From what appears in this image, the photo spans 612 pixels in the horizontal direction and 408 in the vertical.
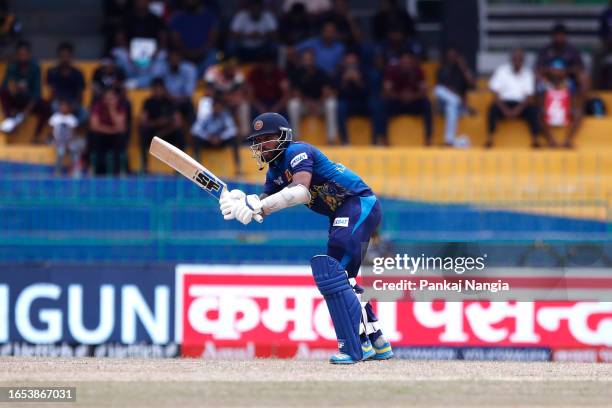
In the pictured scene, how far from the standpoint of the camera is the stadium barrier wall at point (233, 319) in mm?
11594

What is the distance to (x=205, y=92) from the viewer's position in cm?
1630

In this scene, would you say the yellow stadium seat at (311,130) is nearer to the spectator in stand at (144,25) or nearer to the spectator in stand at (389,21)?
the spectator in stand at (389,21)

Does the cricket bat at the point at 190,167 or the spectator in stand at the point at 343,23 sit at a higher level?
the spectator in stand at the point at 343,23

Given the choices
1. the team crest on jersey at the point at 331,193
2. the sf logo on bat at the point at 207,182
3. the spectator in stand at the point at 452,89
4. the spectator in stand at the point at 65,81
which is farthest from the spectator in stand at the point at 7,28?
the team crest on jersey at the point at 331,193

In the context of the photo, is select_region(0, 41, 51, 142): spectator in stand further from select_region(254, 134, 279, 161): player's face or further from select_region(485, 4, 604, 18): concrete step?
select_region(254, 134, 279, 161): player's face

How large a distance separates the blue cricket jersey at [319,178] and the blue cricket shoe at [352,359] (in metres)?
1.07

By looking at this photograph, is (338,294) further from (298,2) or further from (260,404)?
(298,2)

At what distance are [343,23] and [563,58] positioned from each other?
3.16 meters

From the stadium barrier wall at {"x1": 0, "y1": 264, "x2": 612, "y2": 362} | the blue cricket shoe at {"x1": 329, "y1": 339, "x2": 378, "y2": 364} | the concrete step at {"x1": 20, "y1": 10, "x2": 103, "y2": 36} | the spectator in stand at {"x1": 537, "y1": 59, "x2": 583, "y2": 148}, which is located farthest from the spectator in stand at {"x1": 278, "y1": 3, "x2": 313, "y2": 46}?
the blue cricket shoe at {"x1": 329, "y1": 339, "x2": 378, "y2": 364}

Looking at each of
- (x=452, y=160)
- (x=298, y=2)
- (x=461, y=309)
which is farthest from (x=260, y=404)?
(x=298, y=2)

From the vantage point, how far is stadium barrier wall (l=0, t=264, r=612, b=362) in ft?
38.0

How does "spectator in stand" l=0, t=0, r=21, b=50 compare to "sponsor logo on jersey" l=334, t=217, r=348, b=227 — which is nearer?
"sponsor logo on jersey" l=334, t=217, r=348, b=227

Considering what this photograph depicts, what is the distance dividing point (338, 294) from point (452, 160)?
6848mm

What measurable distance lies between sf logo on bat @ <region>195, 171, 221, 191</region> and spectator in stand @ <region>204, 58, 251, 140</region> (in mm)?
6763
